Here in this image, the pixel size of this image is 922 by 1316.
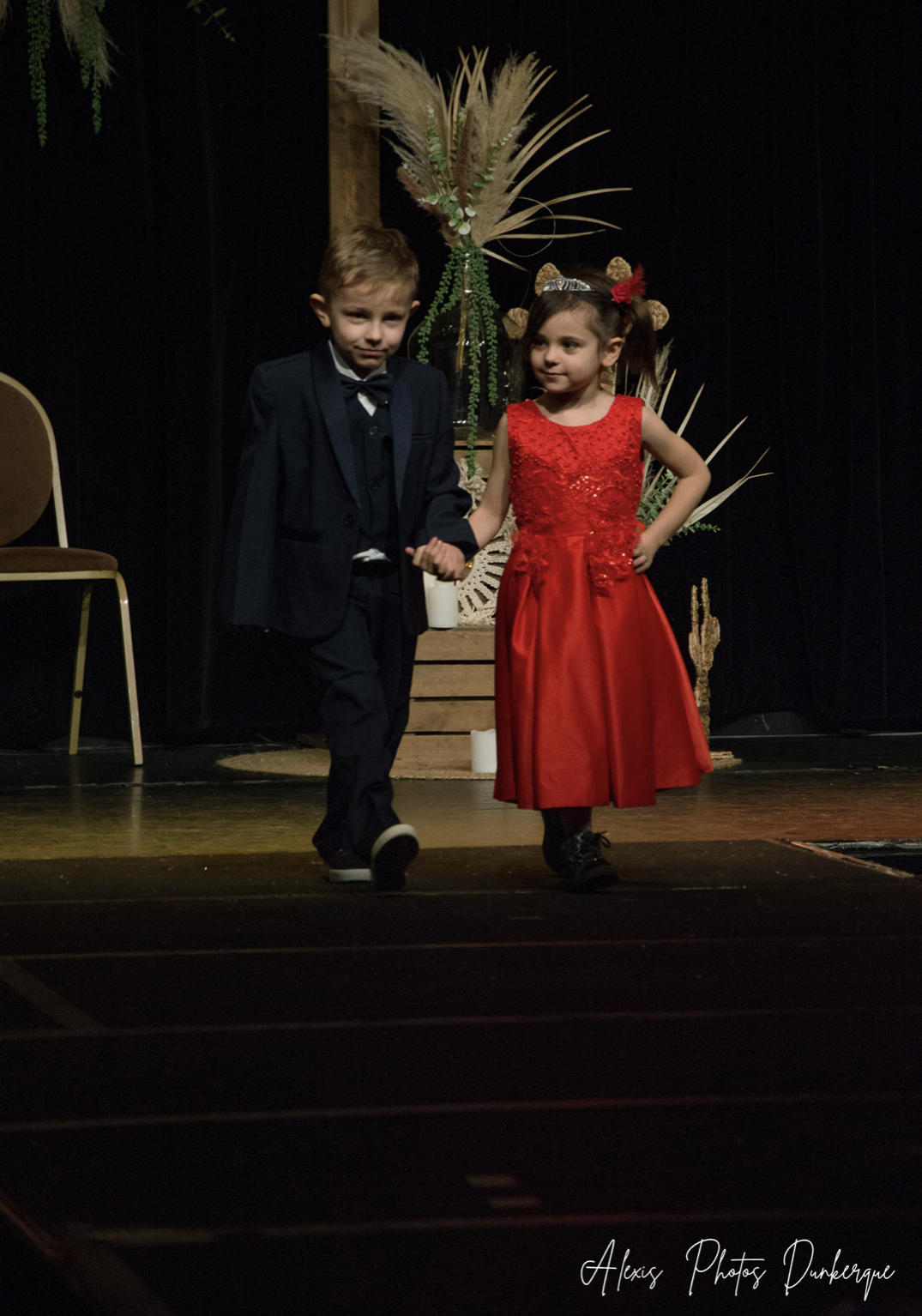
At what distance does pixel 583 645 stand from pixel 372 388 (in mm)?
489

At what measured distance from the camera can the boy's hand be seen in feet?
7.61

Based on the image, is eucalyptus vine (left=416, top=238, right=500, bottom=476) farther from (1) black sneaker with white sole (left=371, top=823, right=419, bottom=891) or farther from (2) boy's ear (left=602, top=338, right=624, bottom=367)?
(1) black sneaker with white sole (left=371, top=823, right=419, bottom=891)

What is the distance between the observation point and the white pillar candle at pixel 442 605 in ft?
10.5

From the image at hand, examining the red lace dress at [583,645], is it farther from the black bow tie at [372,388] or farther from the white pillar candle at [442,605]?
the white pillar candle at [442,605]

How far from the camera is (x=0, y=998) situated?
1.69m

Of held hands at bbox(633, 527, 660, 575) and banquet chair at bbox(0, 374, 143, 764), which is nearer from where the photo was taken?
held hands at bbox(633, 527, 660, 575)

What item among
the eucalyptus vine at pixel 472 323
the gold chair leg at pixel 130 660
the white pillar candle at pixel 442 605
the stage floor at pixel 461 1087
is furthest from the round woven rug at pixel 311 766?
the stage floor at pixel 461 1087

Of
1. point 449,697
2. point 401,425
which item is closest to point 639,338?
point 401,425

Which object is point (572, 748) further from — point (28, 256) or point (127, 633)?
point (28, 256)

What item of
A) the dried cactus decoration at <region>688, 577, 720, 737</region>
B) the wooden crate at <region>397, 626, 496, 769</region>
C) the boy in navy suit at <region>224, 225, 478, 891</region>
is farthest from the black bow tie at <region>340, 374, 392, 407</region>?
the dried cactus decoration at <region>688, 577, 720, 737</region>

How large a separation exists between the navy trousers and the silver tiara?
0.49 m

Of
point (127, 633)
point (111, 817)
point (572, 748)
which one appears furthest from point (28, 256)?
point (572, 748)

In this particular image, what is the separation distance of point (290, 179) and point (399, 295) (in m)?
2.49

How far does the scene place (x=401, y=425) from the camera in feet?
8.05
